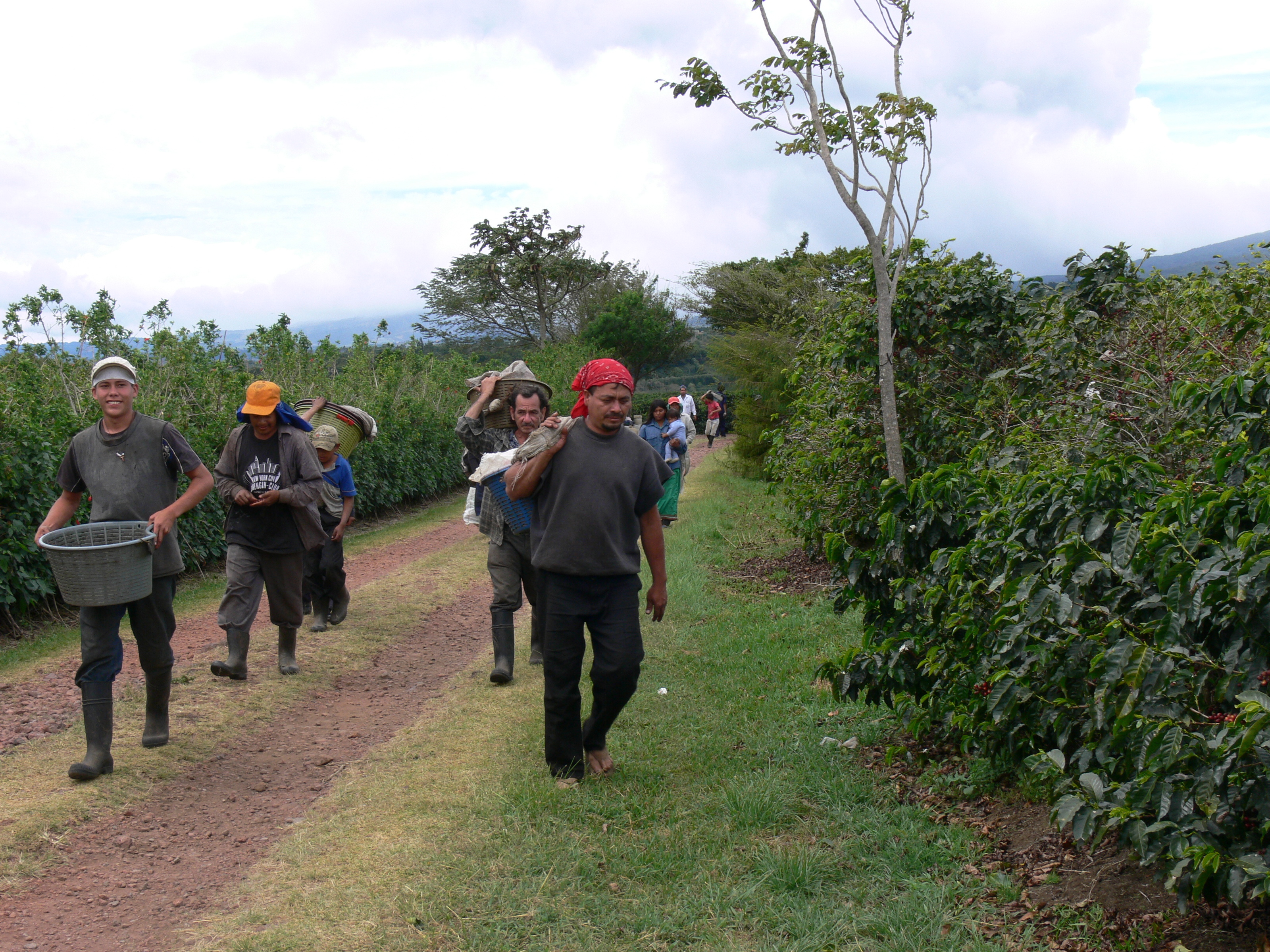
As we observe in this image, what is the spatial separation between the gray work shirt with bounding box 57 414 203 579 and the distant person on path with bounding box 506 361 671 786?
6.76 ft

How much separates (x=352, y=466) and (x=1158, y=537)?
14.3m

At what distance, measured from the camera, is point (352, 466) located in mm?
15922

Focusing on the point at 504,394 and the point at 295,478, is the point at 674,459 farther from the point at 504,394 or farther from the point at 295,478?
the point at 295,478

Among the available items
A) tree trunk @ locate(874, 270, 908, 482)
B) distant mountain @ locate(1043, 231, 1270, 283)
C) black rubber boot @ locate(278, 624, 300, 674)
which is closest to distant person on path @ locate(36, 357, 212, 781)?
black rubber boot @ locate(278, 624, 300, 674)

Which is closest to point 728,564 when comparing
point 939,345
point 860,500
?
point 860,500

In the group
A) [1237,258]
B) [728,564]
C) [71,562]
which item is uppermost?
[1237,258]

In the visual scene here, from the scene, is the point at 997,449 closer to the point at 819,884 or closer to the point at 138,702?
the point at 819,884

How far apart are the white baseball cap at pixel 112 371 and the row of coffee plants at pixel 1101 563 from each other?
12.5 feet

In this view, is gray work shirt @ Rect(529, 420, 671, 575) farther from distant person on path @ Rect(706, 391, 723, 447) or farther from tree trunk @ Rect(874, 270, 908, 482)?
distant person on path @ Rect(706, 391, 723, 447)

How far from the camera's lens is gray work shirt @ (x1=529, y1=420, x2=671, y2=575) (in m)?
4.66

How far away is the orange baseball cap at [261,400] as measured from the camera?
21.6 ft

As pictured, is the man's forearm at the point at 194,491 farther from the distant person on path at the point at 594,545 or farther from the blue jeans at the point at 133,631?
the distant person on path at the point at 594,545

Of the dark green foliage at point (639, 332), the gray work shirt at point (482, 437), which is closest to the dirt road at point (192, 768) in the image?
the gray work shirt at point (482, 437)

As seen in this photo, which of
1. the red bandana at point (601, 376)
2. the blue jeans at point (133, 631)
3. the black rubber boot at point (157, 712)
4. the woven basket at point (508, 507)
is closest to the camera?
the red bandana at point (601, 376)
